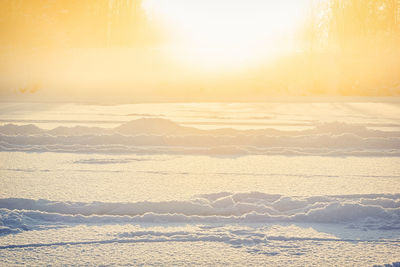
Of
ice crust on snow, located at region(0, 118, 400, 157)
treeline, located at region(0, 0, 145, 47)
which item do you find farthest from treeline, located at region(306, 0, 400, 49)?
ice crust on snow, located at region(0, 118, 400, 157)

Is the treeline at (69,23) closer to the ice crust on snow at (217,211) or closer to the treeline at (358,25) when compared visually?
the treeline at (358,25)

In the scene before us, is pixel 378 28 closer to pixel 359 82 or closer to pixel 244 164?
pixel 359 82

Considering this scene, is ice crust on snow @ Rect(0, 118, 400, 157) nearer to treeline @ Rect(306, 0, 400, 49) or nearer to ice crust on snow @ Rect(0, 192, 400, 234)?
ice crust on snow @ Rect(0, 192, 400, 234)

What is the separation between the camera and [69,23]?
1603cm

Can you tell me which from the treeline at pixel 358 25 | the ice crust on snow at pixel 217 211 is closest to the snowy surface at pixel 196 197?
the ice crust on snow at pixel 217 211

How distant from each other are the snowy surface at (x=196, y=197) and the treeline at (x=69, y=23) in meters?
11.5

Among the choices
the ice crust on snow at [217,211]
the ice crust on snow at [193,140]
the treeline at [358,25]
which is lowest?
the ice crust on snow at [217,211]

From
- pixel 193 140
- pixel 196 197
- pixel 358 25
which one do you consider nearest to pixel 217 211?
pixel 196 197

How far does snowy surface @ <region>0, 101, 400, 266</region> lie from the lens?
1712 mm

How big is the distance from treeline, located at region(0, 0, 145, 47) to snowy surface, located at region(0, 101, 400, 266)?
37.7 ft

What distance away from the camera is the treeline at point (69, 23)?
15297mm

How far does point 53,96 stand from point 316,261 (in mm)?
11468

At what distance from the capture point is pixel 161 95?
492 inches

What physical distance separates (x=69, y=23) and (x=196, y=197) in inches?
582
